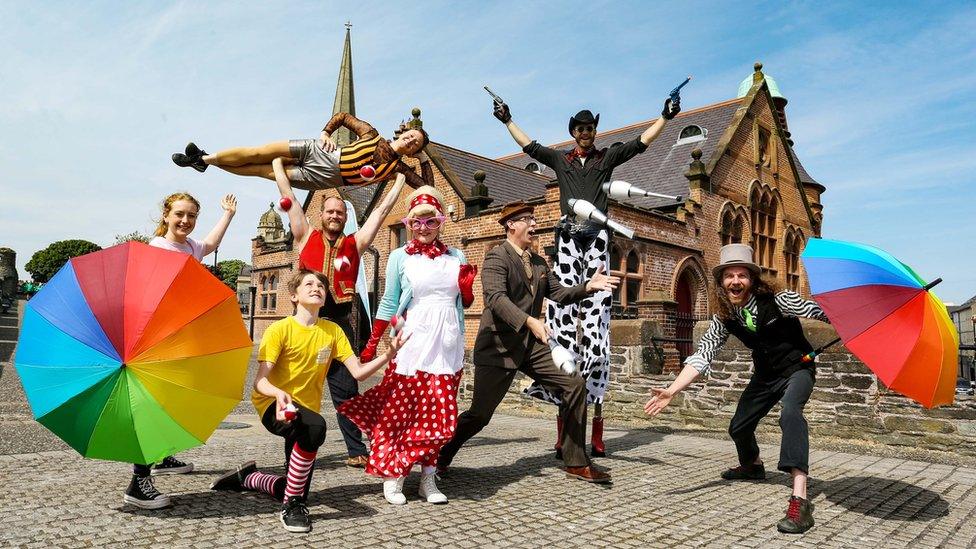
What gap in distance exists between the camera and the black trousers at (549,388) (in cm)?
448

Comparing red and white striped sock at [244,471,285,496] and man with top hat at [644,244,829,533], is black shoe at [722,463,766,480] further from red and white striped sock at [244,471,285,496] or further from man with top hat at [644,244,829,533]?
red and white striped sock at [244,471,285,496]

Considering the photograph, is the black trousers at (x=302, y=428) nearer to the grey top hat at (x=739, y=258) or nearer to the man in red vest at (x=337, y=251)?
the man in red vest at (x=337, y=251)

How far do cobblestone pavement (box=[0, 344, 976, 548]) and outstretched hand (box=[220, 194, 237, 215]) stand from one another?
194 cm

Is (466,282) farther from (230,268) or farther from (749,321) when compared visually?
(230,268)

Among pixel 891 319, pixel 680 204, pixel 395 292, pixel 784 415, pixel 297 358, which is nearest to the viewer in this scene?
pixel 891 319

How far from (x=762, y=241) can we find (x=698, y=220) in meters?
4.77

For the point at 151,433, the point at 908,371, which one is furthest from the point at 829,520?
the point at 151,433

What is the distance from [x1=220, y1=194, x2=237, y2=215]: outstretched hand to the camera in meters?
4.60

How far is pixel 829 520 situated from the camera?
3.82 metres

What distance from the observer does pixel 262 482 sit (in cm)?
391

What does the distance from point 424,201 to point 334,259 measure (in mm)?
851

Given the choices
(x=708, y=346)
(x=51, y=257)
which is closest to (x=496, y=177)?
(x=708, y=346)

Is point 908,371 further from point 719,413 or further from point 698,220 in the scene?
point 698,220

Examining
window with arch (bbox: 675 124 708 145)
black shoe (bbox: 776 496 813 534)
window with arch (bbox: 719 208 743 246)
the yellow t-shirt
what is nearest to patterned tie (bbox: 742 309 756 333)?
black shoe (bbox: 776 496 813 534)
